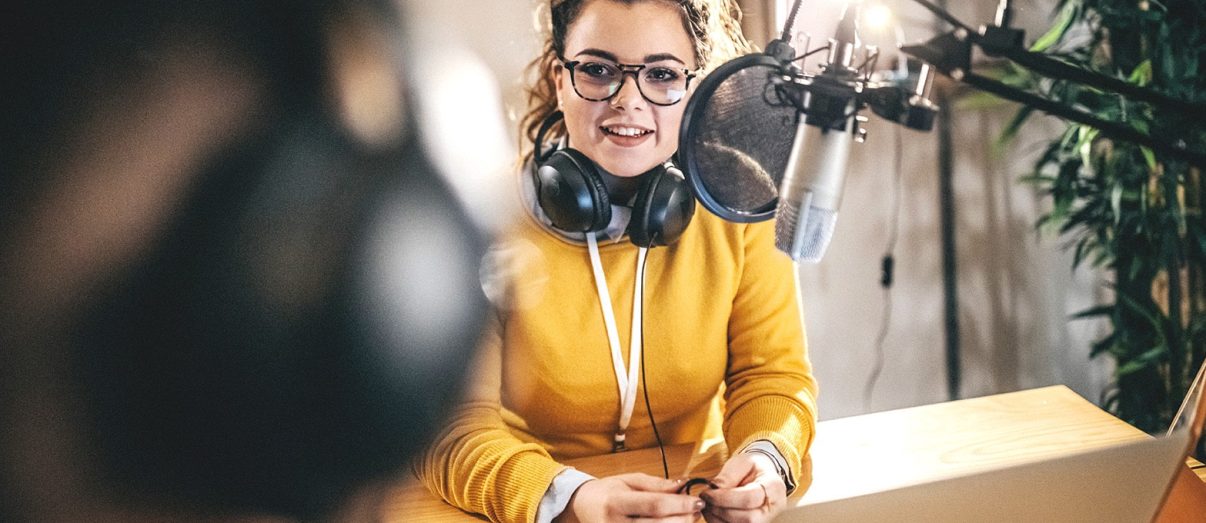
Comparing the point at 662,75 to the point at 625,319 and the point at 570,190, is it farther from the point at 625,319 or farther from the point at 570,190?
the point at 625,319

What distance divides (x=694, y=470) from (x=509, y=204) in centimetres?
39

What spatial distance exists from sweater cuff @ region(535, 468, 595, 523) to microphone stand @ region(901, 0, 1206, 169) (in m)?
0.56

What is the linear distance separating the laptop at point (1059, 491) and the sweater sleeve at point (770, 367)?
0.77ft

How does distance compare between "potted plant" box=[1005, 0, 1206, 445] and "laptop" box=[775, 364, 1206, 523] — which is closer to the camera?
"laptop" box=[775, 364, 1206, 523]

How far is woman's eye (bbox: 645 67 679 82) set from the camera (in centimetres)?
88

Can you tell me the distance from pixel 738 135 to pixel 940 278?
43 cm

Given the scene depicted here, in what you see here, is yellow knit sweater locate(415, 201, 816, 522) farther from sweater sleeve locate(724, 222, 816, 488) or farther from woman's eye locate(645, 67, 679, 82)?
woman's eye locate(645, 67, 679, 82)

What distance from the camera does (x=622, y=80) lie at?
884 millimetres

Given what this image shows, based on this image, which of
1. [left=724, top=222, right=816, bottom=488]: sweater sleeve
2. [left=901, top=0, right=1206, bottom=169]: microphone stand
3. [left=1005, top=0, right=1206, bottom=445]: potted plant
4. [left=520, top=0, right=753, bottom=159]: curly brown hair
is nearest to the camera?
[left=901, top=0, right=1206, bottom=169]: microphone stand

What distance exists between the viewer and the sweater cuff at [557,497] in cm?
89

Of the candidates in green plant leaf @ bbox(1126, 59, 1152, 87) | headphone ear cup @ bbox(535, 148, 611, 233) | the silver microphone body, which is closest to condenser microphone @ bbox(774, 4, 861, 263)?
the silver microphone body

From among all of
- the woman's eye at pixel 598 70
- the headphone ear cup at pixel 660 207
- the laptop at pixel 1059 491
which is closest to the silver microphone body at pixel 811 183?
the headphone ear cup at pixel 660 207

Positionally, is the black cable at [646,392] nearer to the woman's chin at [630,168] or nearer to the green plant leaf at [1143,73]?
the woman's chin at [630,168]

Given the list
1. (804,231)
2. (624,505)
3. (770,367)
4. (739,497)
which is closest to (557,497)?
(624,505)
